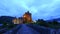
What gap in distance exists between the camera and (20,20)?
120m

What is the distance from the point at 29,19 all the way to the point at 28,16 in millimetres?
4797

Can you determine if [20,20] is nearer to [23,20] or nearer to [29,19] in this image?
[23,20]

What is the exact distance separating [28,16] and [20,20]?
49.7ft

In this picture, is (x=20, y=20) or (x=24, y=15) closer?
(x=20, y=20)

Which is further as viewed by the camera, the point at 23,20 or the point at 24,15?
the point at 24,15

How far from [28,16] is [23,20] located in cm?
1146

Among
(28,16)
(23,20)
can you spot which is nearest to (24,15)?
(28,16)

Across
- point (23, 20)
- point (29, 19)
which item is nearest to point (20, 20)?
point (23, 20)

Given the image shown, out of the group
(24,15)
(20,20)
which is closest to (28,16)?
(24,15)

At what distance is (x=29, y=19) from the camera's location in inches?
5089

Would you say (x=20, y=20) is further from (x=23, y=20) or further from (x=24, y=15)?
(x=24, y=15)

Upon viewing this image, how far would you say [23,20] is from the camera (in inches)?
4840

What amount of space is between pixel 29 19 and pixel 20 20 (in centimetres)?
1180

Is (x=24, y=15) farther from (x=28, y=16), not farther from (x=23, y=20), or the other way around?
(x=23, y=20)
